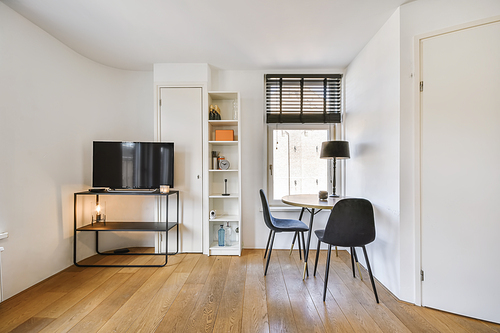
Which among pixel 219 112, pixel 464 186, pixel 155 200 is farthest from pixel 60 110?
pixel 464 186

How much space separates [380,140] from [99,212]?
139 inches

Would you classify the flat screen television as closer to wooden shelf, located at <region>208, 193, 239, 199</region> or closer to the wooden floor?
wooden shelf, located at <region>208, 193, 239, 199</region>

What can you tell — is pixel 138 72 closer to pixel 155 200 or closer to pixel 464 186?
pixel 155 200

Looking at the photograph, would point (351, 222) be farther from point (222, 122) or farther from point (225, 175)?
point (222, 122)

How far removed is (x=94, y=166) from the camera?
2.75 m

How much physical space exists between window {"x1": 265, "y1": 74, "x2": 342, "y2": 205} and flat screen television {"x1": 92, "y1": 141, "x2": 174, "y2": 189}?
4.82 feet

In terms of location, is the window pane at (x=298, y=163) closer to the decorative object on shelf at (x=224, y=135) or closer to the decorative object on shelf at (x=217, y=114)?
the decorative object on shelf at (x=224, y=135)

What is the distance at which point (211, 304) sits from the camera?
6.24ft

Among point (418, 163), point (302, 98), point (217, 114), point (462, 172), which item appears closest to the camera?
point (462, 172)

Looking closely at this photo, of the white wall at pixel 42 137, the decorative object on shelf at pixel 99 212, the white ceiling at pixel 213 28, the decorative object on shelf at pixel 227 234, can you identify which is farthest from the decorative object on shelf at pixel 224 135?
the decorative object on shelf at pixel 99 212

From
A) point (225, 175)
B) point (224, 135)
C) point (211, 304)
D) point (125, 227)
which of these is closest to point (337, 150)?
point (224, 135)

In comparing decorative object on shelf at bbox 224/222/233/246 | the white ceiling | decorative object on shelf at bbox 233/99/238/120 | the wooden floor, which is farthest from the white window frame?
the wooden floor

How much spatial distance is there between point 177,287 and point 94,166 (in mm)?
1769

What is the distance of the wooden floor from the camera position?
1.63 meters
